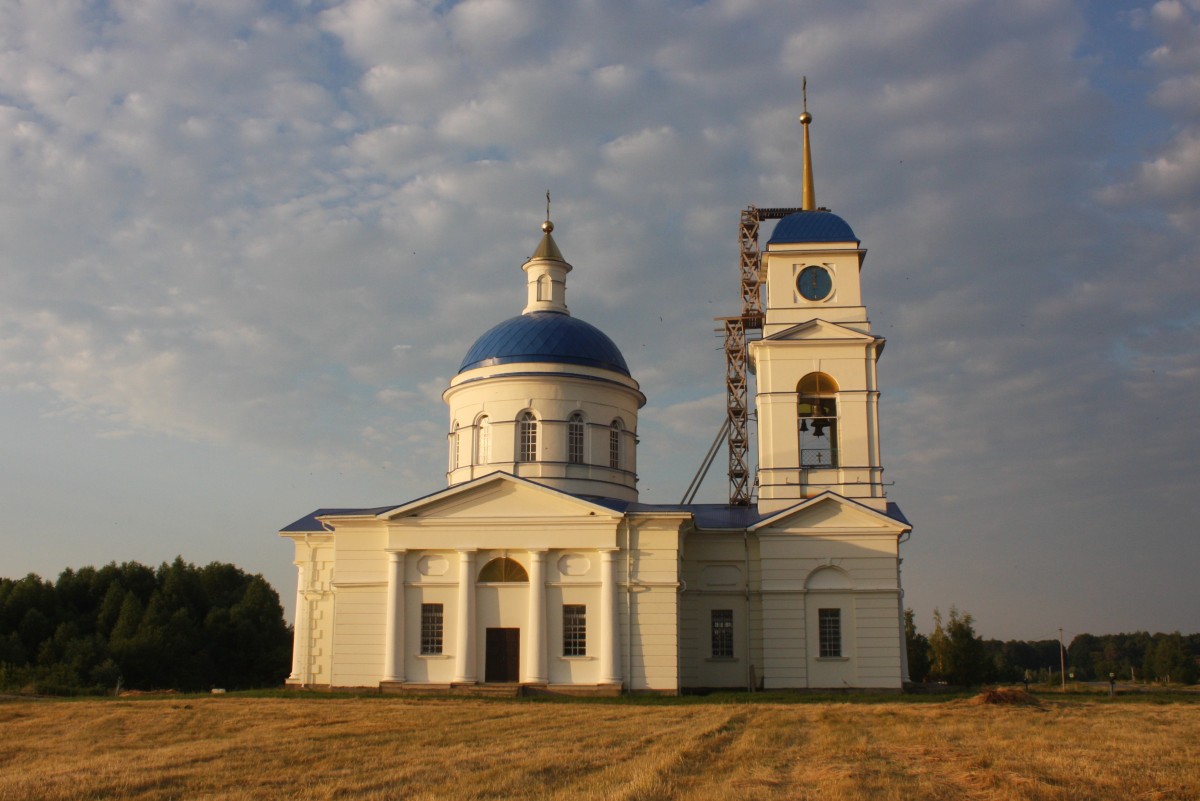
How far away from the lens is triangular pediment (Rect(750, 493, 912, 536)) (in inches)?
1167

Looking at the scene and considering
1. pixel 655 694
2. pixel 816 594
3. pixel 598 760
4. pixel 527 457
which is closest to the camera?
pixel 598 760

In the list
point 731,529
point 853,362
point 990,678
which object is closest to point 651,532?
point 731,529

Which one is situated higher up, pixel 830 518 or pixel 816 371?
pixel 816 371

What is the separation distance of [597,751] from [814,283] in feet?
63.6

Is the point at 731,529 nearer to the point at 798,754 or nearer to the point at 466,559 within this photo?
the point at 466,559

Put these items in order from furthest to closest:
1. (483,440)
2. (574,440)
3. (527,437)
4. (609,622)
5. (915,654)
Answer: (915,654) < (483,440) < (574,440) < (527,437) < (609,622)

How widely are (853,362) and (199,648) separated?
1429 inches

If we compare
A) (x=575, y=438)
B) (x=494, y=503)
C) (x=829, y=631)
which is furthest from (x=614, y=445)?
(x=829, y=631)

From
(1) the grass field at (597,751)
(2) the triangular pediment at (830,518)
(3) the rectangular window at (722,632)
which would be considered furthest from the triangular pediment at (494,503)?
(1) the grass field at (597,751)

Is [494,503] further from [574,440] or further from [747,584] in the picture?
[747,584]

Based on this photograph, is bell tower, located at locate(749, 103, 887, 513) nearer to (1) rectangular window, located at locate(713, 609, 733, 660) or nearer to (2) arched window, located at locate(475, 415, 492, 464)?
(1) rectangular window, located at locate(713, 609, 733, 660)

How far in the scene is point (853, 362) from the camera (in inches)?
1225

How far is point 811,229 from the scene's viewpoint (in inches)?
1272

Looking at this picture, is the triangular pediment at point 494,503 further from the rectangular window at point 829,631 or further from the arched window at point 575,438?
the rectangular window at point 829,631
